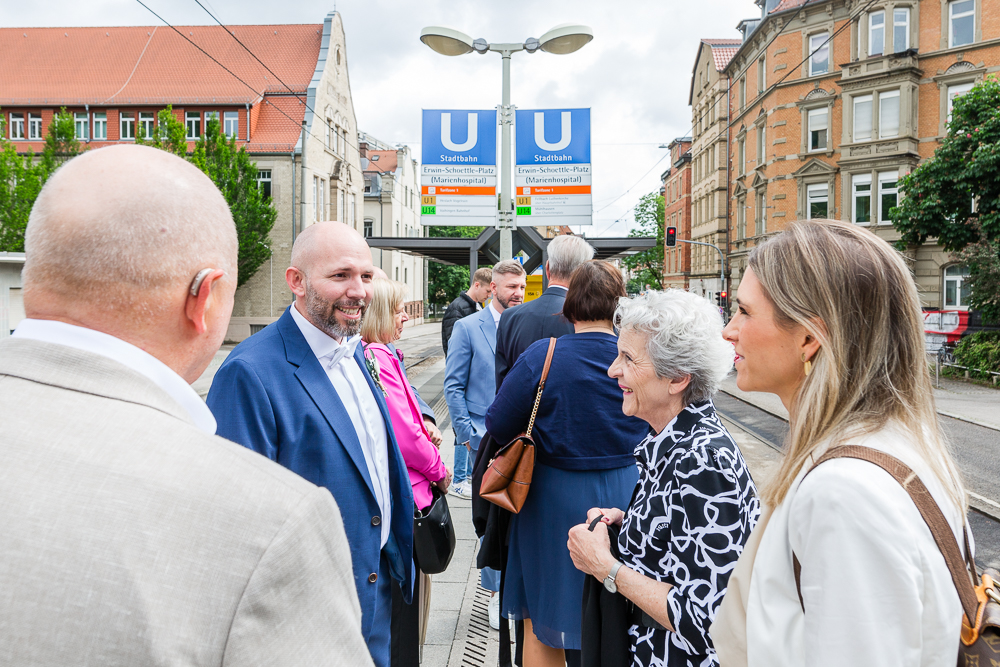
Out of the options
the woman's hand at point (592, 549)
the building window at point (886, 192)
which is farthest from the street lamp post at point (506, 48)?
the building window at point (886, 192)

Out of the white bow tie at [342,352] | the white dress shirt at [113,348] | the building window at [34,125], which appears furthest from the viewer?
the building window at [34,125]

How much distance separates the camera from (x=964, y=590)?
1.11m

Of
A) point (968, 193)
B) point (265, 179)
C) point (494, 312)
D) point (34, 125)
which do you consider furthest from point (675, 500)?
point (34, 125)

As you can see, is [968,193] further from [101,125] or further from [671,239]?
[101,125]

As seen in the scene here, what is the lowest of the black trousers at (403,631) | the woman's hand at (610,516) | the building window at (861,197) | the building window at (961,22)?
the black trousers at (403,631)

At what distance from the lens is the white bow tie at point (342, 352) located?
257cm

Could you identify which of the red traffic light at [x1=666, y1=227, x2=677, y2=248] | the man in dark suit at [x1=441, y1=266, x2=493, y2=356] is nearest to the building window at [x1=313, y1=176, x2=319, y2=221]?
the red traffic light at [x1=666, y1=227, x2=677, y2=248]

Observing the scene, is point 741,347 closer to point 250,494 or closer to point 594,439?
point 250,494

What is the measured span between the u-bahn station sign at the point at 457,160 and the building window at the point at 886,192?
2494 centimetres

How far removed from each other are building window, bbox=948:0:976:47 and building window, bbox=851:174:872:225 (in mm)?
5973

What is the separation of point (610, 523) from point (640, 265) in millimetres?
68253

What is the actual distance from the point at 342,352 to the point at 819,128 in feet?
114

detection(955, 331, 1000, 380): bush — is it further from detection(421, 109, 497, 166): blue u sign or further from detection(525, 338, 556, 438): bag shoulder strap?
detection(525, 338, 556, 438): bag shoulder strap

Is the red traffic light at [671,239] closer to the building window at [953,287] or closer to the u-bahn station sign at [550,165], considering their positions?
the building window at [953,287]
